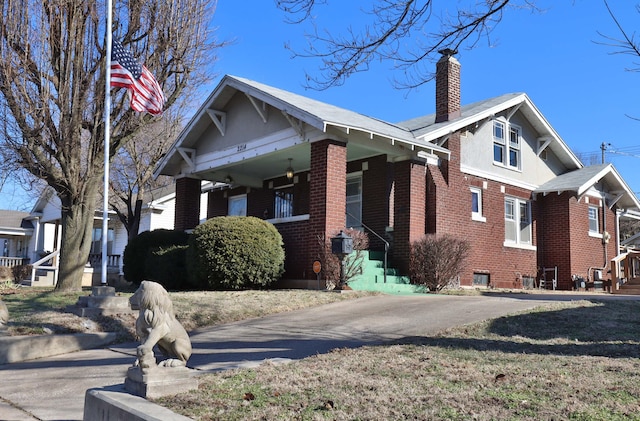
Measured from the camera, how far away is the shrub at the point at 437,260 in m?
13.9

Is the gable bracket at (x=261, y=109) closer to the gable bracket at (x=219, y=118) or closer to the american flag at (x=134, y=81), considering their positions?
the gable bracket at (x=219, y=118)

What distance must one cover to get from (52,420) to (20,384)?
1.64 m

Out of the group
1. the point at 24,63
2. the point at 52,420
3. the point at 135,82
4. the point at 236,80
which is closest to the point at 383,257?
the point at 236,80

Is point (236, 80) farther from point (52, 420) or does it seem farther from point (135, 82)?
point (52, 420)

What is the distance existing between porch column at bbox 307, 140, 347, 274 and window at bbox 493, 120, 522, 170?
726 cm

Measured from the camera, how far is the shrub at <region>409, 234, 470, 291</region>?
1391 centimetres

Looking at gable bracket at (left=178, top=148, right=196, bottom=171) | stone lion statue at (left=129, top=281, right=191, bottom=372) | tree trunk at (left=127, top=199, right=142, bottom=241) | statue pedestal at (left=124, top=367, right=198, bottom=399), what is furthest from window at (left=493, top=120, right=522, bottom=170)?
statue pedestal at (left=124, top=367, right=198, bottom=399)

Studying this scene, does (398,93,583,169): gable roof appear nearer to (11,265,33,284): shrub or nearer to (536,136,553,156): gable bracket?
(536,136,553,156): gable bracket

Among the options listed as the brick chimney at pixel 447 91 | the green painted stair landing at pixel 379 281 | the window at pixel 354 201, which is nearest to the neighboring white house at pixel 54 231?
the window at pixel 354 201

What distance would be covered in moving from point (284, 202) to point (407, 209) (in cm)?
580

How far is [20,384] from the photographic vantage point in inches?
Result: 244

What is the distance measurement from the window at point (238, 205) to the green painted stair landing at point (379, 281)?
7.51m

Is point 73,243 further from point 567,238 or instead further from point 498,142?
point 567,238

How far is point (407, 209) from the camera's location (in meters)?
14.8
